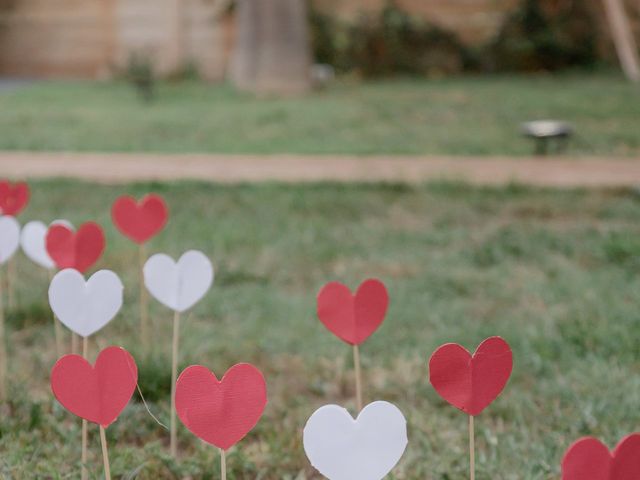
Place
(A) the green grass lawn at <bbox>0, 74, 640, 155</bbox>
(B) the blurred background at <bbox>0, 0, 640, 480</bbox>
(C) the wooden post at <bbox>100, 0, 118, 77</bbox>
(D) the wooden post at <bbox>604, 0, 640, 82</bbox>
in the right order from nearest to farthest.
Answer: (B) the blurred background at <bbox>0, 0, 640, 480</bbox> < (A) the green grass lawn at <bbox>0, 74, 640, 155</bbox> < (D) the wooden post at <bbox>604, 0, 640, 82</bbox> < (C) the wooden post at <bbox>100, 0, 118, 77</bbox>

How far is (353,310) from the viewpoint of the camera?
1548 millimetres

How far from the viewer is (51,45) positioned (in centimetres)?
1383

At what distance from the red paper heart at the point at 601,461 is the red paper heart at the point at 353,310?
1.93 ft

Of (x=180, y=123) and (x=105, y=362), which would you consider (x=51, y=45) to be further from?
(x=105, y=362)

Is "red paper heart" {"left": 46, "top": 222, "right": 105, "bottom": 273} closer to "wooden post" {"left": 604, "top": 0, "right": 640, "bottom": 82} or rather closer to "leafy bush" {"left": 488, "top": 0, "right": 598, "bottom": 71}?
"wooden post" {"left": 604, "top": 0, "right": 640, "bottom": 82}

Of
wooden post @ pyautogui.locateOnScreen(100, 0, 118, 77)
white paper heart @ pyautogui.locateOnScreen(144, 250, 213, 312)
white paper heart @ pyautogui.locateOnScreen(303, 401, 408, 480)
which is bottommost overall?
wooden post @ pyautogui.locateOnScreen(100, 0, 118, 77)

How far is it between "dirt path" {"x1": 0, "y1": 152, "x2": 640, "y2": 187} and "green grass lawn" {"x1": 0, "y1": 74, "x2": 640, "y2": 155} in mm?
299

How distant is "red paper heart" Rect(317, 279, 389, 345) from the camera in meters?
1.54

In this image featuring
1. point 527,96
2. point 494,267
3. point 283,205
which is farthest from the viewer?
point 527,96

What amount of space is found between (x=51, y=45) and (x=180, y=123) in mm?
7675

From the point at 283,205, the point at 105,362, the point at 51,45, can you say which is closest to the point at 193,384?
the point at 105,362

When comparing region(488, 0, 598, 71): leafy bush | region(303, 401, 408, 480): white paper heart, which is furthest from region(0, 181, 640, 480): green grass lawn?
region(488, 0, 598, 71): leafy bush

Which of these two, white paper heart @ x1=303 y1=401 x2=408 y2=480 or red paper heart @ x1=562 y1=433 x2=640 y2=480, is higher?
red paper heart @ x1=562 y1=433 x2=640 y2=480

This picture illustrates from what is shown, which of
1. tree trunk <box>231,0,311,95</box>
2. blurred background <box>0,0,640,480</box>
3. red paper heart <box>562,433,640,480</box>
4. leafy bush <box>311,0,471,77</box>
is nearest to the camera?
red paper heart <box>562,433,640,480</box>
